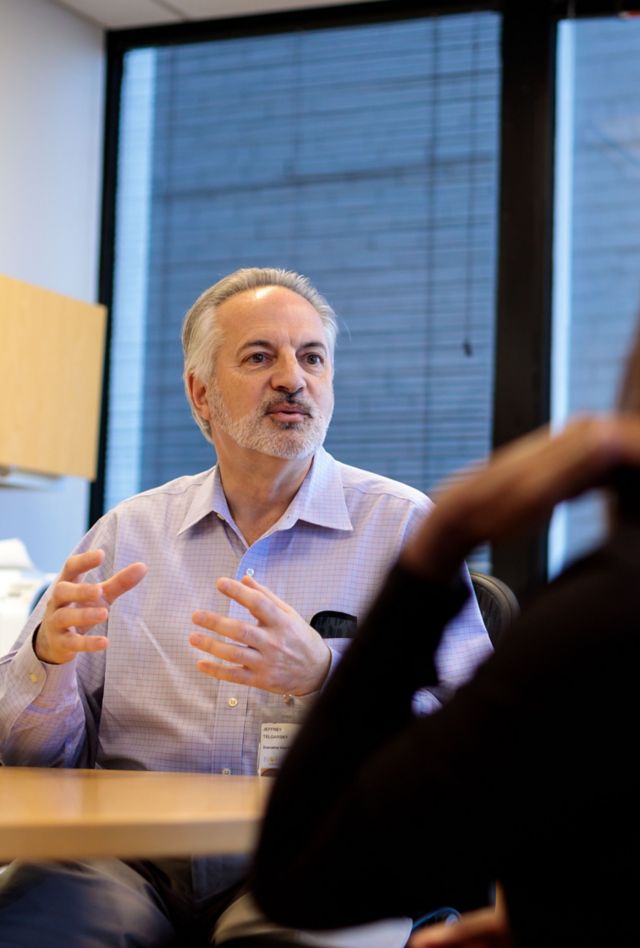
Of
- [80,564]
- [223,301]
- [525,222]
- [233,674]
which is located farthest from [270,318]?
[525,222]

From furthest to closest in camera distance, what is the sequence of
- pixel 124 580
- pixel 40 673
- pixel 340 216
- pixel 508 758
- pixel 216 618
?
pixel 340 216
pixel 40 673
pixel 124 580
pixel 216 618
pixel 508 758

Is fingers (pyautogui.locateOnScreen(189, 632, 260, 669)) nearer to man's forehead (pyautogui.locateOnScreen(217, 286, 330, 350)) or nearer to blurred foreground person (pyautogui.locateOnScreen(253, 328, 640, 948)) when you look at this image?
blurred foreground person (pyautogui.locateOnScreen(253, 328, 640, 948))

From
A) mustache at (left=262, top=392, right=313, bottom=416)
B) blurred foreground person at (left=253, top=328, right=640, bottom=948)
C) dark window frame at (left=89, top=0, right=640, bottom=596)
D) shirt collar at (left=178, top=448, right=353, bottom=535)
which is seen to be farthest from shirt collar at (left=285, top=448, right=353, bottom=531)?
dark window frame at (left=89, top=0, right=640, bottom=596)

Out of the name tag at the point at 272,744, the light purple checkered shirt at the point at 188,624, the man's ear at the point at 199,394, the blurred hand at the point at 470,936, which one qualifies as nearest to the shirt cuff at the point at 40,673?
the light purple checkered shirt at the point at 188,624

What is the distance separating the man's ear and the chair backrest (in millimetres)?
704

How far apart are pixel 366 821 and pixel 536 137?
367cm

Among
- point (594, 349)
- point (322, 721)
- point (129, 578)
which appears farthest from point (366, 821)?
point (594, 349)

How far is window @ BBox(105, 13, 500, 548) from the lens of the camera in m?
4.29

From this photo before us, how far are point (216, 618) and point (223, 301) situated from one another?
109cm

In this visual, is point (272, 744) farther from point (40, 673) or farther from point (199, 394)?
point (199, 394)

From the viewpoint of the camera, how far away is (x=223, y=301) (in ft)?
8.24

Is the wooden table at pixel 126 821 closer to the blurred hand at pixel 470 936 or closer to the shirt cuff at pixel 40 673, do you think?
the blurred hand at pixel 470 936

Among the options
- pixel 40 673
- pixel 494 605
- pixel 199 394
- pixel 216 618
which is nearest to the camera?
pixel 216 618

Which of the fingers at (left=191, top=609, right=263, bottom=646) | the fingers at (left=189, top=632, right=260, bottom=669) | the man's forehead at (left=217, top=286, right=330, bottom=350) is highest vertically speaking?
the man's forehead at (left=217, top=286, right=330, bottom=350)
